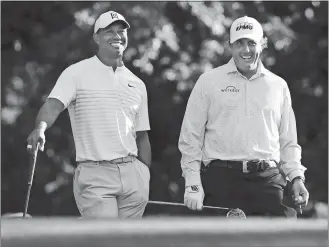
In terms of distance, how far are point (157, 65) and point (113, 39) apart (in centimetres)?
399

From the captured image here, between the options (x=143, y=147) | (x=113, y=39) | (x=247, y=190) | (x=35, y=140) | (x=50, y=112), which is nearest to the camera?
(x=35, y=140)

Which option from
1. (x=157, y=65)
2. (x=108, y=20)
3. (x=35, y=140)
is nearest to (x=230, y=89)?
(x=108, y=20)

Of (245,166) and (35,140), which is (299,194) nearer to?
(245,166)

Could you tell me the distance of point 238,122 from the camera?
3.39 m

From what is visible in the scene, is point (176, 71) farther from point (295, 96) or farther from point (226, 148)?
point (226, 148)

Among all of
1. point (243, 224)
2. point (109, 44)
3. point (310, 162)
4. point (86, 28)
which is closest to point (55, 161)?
point (86, 28)

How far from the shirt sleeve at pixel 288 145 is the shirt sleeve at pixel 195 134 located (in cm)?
39

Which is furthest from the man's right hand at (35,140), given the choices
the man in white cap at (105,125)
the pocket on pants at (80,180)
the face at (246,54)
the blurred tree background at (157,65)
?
the blurred tree background at (157,65)

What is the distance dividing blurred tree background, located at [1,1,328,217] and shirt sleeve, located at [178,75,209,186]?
12.0 feet

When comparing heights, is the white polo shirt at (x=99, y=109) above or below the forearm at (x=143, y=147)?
above

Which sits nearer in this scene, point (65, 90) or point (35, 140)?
point (35, 140)

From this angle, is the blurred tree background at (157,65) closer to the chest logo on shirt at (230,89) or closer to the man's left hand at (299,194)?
the chest logo on shirt at (230,89)

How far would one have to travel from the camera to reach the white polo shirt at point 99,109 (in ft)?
11.2

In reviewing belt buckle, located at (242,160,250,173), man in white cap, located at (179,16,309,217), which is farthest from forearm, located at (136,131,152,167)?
belt buckle, located at (242,160,250,173)
